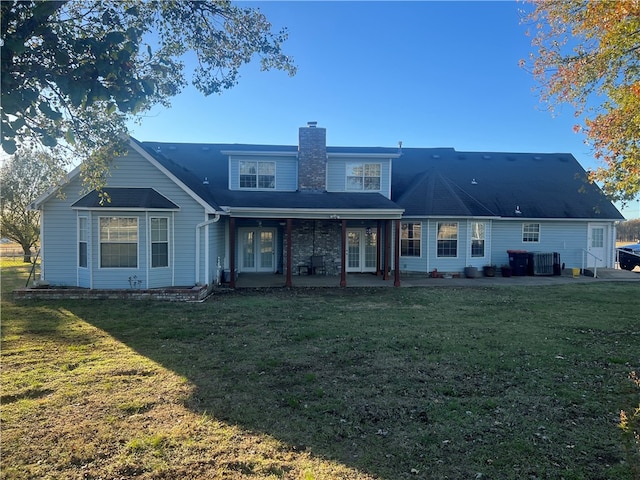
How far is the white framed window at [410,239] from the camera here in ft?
55.6

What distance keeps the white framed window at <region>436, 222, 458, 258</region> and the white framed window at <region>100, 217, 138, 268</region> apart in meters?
11.9

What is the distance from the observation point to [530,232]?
61.7 ft

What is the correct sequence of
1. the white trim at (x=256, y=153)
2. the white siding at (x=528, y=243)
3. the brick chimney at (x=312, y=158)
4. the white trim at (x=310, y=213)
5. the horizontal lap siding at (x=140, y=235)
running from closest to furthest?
1. the horizontal lap siding at (x=140, y=235)
2. the white trim at (x=310, y=213)
3. the brick chimney at (x=312, y=158)
4. the white trim at (x=256, y=153)
5. the white siding at (x=528, y=243)

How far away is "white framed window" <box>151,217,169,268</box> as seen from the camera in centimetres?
1180

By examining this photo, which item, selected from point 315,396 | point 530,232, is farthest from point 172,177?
point 530,232

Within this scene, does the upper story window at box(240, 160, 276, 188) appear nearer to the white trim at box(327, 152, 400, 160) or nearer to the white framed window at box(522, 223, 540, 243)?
the white trim at box(327, 152, 400, 160)

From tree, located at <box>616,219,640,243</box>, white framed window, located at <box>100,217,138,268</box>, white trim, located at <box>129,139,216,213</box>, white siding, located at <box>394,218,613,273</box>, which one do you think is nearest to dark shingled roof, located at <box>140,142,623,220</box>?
white siding, located at <box>394,218,613,273</box>

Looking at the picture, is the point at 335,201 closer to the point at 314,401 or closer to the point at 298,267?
the point at 298,267

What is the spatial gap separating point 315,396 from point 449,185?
15437mm

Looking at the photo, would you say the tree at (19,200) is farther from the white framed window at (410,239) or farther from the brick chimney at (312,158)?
the white framed window at (410,239)

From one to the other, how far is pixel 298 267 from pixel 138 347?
410 inches

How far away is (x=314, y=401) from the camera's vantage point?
4.53 meters

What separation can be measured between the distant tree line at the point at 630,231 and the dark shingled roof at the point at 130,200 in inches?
2087

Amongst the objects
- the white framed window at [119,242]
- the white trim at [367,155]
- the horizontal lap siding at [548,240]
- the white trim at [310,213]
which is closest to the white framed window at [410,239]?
the white trim at [367,155]
